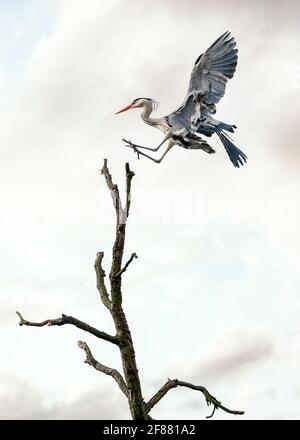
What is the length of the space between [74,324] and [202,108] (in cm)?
424

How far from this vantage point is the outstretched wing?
1246 cm

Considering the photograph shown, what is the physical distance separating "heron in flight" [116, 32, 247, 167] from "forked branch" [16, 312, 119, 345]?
9.61 feet

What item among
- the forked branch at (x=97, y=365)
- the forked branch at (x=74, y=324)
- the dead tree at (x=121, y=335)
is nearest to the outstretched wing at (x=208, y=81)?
the dead tree at (x=121, y=335)

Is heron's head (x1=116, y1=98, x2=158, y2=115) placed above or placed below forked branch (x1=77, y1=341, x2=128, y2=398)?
above

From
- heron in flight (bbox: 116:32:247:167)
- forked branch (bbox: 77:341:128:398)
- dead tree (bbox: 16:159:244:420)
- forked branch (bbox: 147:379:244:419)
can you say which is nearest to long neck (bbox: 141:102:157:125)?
heron in flight (bbox: 116:32:247:167)

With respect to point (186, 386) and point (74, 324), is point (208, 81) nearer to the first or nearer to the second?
point (74, 324)

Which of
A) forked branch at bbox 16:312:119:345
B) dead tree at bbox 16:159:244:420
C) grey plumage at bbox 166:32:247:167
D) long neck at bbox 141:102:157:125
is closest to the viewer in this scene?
forked branch at bbox 16:312:119:345

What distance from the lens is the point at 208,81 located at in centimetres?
1259

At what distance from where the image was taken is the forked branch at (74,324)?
417 inches

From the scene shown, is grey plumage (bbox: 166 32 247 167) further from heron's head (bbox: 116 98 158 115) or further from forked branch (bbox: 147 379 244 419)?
forked branch (bbox: 147 379 244 419)

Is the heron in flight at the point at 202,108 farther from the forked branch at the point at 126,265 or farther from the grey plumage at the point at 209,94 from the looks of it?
the forked branch at the point at 126,265
